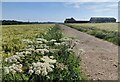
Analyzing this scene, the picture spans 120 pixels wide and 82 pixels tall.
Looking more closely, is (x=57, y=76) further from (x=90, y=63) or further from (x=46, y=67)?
(x=90, y=63)

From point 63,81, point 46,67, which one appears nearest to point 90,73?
point 63,81

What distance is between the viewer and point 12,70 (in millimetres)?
5875

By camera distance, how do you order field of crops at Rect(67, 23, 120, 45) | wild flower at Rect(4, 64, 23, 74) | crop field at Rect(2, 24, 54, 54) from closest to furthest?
wild flower at Rect(4, 64, 23, 74)
crop field at Rect(2, 24, 54, 54)
field of crops at Rect(67, 23, 120, 45)

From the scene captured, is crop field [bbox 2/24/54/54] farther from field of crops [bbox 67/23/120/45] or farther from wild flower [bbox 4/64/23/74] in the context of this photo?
field of crops [bbox 67/23/120/45]

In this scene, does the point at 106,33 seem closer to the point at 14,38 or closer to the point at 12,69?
the point at 14,38

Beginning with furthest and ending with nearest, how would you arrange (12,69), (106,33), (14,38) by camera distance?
(106,33)
(14,38)
(12,69)

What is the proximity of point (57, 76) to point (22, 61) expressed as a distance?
96cm

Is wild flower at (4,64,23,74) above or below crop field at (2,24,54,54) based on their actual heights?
above

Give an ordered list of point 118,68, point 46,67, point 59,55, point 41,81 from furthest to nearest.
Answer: point 118,68 < point 59,55 < point 41,81 < point 46,67

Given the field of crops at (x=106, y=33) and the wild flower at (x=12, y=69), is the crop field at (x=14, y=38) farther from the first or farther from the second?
the field of crops at (x=106, y=33)

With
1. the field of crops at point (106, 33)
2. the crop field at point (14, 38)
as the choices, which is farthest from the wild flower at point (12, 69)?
the field of crops at point (106, 33)

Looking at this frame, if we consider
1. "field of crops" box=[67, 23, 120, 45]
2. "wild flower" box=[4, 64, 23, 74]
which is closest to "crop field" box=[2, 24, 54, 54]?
"wild flower" box=[4, 64, 23, 74]

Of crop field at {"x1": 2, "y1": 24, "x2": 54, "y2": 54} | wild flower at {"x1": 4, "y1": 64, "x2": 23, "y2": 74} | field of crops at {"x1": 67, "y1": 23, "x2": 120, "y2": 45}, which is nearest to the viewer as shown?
wild flower at {"x1": 4, "y1": 64, "x2": 23, "y2": 74}

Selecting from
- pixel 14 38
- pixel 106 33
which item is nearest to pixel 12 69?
pixel 14 38
